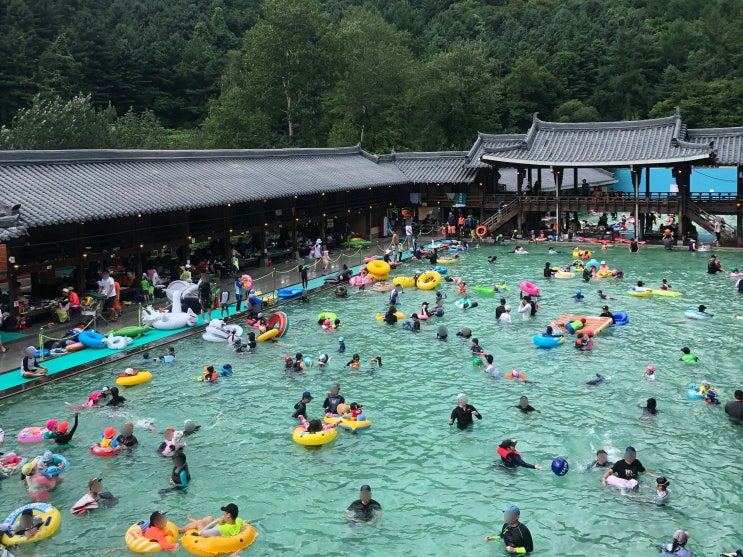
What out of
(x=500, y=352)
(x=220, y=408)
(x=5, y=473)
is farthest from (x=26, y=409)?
(x=500, y=352)

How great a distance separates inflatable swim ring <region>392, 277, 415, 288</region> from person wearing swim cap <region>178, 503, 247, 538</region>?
2273cm

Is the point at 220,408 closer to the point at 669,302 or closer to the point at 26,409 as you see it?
the point at 26,409

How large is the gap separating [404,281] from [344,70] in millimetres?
42667

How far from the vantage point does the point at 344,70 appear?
7331 centimetres

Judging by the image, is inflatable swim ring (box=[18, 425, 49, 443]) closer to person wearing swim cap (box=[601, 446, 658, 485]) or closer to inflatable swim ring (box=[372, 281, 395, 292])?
person wearing swim cap (box=[601, 446, 658, 485])

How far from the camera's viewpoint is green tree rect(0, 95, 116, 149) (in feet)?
164

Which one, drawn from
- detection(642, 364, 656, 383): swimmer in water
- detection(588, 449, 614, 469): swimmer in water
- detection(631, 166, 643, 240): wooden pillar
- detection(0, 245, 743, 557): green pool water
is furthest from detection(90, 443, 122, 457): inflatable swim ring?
detection(631, 166, 643, 240): wooden pillar

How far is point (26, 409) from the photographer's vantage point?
20.9 metres

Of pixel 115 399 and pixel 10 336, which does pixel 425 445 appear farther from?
pixel 10 336

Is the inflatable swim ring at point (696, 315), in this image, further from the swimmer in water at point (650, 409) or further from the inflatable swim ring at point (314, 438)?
the inflatable swim ring at point (314, 438)

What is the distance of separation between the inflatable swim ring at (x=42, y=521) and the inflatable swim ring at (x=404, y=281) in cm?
2328

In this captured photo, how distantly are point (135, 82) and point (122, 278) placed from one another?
213 ft

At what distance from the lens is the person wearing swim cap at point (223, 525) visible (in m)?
14.0

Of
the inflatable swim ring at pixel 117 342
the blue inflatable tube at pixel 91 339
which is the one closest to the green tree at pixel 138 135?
the blue inflatable tube at pixel 91 339
